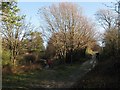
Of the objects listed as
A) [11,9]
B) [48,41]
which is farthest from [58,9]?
[11,9]

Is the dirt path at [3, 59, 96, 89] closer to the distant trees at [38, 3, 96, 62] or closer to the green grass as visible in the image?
the green grass

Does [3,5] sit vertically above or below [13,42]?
above

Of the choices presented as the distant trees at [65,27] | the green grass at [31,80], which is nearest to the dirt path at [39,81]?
the green grass at [31,80]

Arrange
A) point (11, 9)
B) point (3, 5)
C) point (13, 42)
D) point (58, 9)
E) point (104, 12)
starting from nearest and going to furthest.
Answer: point (3, 5) < point (11, 9) < point (13, 42) < point (58, 9) < point (104, 12)

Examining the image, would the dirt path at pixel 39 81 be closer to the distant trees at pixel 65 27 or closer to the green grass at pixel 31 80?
the green grass at pixel 31 80

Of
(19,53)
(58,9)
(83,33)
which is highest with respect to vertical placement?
(58,9)

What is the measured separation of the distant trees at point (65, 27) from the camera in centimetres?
4675

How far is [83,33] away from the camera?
4975cm

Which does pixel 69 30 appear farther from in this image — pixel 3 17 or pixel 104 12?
pixel 3 17

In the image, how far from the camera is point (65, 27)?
4747 centimetres

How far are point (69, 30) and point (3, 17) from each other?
23.7 meters

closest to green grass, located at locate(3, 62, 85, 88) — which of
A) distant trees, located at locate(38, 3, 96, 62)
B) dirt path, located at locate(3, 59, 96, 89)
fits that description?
dirt path, located at locate(3, 59, 96, 89)

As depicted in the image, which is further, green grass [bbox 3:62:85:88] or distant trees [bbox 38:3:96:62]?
distant trees [bbox 38:3:96:62]

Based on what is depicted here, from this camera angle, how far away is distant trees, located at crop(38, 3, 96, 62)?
4675 cm
